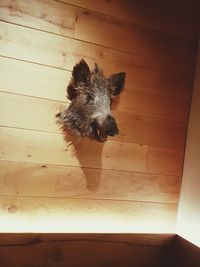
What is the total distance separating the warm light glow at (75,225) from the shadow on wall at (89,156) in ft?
0.57

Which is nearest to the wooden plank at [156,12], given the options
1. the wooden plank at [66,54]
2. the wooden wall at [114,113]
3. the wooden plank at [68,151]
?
the wooden wall at [114,113]

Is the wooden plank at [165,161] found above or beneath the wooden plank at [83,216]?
above

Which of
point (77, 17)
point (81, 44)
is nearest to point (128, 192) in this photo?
point (81, 44)

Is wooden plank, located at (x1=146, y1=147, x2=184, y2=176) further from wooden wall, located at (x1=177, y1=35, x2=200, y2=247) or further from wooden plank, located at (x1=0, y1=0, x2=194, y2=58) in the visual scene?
wooden plank, located at (x1=0, y1=0, x2=194, y2=58)

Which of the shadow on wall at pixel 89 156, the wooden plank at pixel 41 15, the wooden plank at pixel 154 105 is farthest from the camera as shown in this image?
the wooden plank at pixel 154 105

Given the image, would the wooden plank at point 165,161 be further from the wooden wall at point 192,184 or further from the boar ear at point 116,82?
the boar ear at point 116,82

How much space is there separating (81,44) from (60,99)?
11.5 inches

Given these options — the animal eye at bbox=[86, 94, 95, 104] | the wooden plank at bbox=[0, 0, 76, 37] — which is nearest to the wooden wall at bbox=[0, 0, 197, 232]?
the wooden plank at bbox=[0, 0, 76, 37]

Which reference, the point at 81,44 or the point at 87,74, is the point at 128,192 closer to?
the point at 87,74

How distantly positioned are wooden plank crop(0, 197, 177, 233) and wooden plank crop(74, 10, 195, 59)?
32.0 inches

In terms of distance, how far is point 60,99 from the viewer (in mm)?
1459

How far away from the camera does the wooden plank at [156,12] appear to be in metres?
1.55

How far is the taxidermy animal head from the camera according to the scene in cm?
143

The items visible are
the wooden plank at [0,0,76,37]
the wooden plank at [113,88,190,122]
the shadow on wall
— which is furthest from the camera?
the wooden plank at [113,88,190,122]
